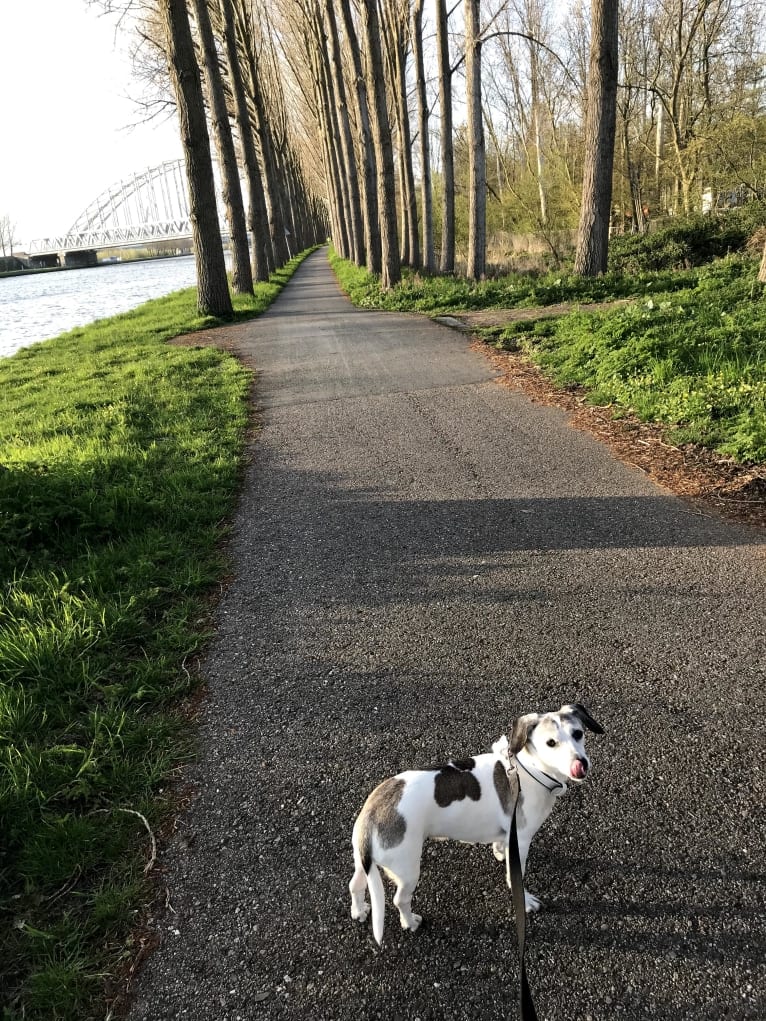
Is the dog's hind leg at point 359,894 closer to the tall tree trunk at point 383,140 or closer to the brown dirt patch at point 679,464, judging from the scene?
the brown dirt patch at point 679,464

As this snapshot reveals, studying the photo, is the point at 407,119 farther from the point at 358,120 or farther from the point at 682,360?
the point at 682,360

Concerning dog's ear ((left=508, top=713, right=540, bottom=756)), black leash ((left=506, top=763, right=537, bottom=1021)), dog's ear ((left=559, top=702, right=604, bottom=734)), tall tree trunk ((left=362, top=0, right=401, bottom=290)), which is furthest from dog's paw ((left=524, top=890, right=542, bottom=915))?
tall tree trunk ((left=362, top=0, right=401, bottom=290))

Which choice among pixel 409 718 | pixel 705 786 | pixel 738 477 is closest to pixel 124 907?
pixel 409 718

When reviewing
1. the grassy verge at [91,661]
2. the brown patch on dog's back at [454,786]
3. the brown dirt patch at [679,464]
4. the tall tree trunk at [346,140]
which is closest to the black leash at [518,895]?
the brown patch on dog's back at [454,786]

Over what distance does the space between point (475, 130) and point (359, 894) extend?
1852 centimetres

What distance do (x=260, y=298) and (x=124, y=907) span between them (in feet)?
64.7

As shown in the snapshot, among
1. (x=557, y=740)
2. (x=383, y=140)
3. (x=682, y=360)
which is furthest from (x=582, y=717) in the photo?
(x=383, y=140)

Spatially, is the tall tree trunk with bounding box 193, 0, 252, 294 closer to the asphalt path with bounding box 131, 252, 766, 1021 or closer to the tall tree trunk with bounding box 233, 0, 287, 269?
the tall tree trunk with bounding box 233, 0, 287, 269

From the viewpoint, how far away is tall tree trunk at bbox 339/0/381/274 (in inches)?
749

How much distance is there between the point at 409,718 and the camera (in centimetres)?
299

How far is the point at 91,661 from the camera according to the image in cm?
348

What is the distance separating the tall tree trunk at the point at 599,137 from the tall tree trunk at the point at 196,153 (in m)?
8.41

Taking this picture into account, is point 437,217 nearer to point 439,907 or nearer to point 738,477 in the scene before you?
point 738,477

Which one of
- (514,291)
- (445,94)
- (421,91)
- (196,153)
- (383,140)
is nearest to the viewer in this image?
(196,153)
